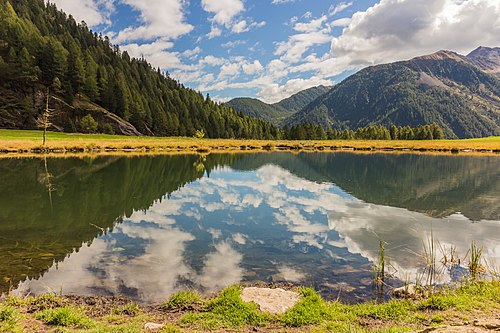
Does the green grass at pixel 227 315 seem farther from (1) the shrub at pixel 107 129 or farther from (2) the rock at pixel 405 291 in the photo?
(1) the shrub at pixel 107 129

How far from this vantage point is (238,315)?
9562mm

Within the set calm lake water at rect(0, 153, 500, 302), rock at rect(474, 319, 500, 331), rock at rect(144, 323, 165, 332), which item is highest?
rock at rect(474, 319, 500, 331)

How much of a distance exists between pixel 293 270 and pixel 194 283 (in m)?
4.42

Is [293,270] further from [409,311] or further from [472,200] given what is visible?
[472,200]

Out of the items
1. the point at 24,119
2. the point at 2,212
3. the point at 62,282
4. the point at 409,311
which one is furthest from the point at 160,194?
the point at 24,119

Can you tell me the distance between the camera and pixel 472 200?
104 ft

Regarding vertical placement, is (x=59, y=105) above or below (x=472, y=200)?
above

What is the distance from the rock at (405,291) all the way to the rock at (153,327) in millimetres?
8413

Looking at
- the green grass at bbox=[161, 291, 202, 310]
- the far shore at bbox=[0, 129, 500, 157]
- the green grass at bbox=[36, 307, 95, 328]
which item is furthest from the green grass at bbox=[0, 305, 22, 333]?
the far shore at bbox=[0, 129, 500, 157]

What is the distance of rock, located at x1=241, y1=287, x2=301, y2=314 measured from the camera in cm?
1006

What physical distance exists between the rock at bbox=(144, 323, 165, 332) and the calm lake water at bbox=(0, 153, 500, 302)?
2604 mm

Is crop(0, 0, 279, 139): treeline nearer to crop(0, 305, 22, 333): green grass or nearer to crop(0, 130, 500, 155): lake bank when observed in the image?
crop(0, 130, 500, 155): lake bank

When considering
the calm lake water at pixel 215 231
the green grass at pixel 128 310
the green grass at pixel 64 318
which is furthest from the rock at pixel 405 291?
the green grass at pixel 64 318

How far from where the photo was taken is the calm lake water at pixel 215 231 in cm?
1316
